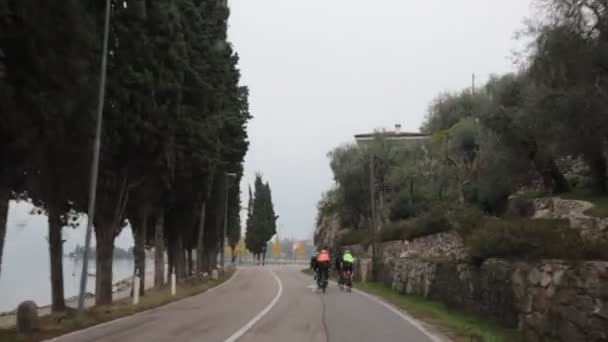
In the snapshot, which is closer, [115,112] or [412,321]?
[412,321]

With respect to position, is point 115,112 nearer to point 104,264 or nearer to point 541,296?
point 104,264

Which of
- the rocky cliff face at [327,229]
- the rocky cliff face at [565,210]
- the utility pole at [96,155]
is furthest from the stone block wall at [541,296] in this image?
the rocky cliff face at [327,229]

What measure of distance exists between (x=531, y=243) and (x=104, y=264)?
55.8 feet

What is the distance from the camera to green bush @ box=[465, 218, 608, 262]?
11.5 m

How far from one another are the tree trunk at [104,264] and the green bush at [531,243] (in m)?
13.9

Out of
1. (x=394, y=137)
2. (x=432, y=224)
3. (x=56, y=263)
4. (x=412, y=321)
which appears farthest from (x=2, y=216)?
(x=394, y=137)

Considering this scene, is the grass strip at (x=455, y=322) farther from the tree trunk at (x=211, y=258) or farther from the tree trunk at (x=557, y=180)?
the tree trunk at (x=211, y=258)

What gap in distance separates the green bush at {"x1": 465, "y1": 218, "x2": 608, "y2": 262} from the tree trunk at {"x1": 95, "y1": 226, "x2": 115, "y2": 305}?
45.7ft

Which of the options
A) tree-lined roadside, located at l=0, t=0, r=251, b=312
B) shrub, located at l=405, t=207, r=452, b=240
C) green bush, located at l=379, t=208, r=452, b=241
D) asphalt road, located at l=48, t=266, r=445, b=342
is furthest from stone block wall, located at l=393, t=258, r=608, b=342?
green bush, located at l=379, t=208, r=452, b=241

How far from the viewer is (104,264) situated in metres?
26.1

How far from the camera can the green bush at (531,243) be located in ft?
37.9

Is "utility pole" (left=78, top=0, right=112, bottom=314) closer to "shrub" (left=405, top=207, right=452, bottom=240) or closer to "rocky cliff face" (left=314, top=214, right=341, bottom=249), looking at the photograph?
"shrub" (left=405, top=207, right=452, bottom=240)

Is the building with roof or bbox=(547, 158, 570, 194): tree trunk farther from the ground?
the building with roof

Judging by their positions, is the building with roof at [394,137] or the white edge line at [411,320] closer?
the white edge line at [411,320]
